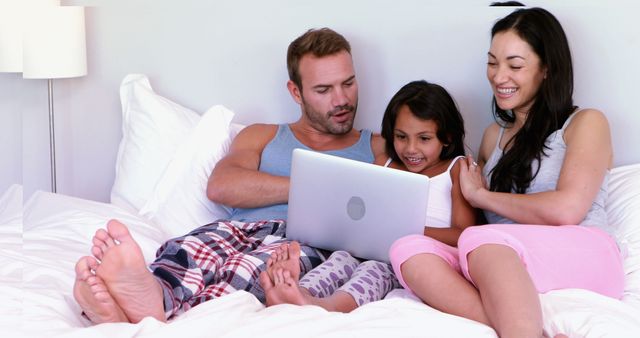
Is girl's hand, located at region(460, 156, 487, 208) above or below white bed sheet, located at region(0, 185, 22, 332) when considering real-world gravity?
above

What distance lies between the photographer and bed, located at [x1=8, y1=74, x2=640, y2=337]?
4.65ft

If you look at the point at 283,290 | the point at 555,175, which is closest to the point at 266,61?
the point at 555,175

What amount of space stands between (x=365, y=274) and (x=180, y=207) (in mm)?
689

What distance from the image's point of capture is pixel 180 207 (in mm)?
2238

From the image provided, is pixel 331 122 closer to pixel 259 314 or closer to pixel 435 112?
pixel 435 112

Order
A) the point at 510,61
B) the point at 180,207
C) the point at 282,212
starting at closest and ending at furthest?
the point at 510,61
the point at 282,212
the point at 180,207

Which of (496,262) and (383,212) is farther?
(383,212)

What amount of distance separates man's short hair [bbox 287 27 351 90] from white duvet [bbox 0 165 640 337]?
0.76 metres

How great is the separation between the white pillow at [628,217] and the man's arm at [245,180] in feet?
2.53

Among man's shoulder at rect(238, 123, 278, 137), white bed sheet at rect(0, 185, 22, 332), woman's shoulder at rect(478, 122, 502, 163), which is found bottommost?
white bed sheet at rect(0, 185, 22, 332)

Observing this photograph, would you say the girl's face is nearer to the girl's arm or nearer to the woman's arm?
the girl's arm

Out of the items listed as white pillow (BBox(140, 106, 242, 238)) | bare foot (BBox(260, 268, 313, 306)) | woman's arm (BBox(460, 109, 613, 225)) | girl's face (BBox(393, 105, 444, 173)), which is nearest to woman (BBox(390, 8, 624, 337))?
woman's arm (BBox(460, 109, 613, 225))

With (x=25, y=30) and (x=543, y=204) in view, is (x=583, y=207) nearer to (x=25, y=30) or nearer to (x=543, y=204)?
(x=543, y=204)

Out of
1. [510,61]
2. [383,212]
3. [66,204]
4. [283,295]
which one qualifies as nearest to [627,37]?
[510,61]
